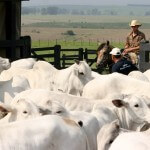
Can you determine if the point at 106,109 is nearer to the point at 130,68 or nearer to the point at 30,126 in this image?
the point at 30,126

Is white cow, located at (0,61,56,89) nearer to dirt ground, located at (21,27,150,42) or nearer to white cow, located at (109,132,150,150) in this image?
white cow, located at (109,132,150,150)

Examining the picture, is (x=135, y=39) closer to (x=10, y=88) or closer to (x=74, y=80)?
(x=74, y=80)

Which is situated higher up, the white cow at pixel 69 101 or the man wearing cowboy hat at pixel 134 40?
the man wearing cowboy hat at pixel 134 40

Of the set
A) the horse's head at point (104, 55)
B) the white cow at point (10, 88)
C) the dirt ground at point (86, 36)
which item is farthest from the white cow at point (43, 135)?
the dirt ground at point (86, 36)

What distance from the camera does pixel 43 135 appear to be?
606cm

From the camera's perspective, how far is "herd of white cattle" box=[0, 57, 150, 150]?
19.5 feet

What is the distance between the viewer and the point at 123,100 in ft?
27.4

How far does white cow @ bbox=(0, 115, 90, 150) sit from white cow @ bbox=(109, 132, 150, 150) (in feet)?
3.22

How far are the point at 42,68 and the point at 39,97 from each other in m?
3.21

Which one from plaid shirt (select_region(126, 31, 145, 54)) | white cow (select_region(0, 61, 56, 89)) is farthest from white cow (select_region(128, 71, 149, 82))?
plaid shirt (select_region(126, 31, 145, 54))

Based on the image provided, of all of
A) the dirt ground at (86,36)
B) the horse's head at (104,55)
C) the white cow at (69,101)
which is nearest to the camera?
the white cow at (69,101)

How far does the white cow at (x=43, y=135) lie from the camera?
19.3ft

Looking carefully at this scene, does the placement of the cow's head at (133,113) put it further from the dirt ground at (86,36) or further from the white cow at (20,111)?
the dirt ground at (86,36)

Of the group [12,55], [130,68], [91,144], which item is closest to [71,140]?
[91,144]
